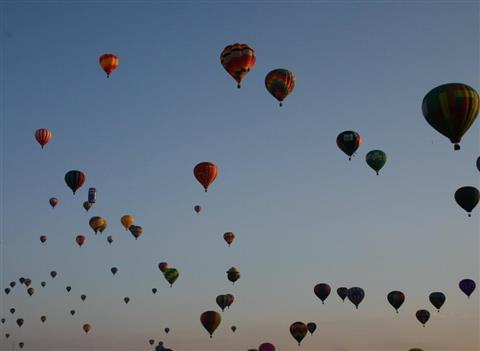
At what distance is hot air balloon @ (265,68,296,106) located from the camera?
176ft

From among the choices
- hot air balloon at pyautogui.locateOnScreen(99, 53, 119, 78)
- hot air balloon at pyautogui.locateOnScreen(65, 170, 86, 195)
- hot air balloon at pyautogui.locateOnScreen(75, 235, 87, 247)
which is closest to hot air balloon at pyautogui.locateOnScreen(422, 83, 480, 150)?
hot air balloon at pyautogui.locateOnScreen(99, 53, 119, 78)

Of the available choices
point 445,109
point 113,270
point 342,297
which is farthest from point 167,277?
point 445,109

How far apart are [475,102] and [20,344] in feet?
447

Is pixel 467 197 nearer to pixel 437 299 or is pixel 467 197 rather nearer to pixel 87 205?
pixel 437 299

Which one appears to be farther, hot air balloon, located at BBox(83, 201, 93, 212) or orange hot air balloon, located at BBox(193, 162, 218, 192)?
hot air balloon, located at BBox(83, 201, 93, 212)

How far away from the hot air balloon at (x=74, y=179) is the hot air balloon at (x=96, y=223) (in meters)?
15.5

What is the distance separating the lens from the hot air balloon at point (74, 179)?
2648 inches

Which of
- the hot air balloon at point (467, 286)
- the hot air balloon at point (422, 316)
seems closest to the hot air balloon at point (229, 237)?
the hot air balloon at point (422, 316)

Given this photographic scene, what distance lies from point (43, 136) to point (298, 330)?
34512 millimetres

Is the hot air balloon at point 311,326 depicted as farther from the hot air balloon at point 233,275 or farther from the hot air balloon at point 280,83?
the hot air balloon at point 280,83

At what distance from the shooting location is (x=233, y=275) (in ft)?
261

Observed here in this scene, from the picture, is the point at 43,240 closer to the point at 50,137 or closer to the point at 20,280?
the point at 20,280

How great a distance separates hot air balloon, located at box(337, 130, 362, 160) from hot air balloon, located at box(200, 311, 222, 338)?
21.8m

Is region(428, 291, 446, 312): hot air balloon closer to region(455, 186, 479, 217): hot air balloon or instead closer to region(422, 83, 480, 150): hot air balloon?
region(455, 186, 479, 217): hot air balloon
